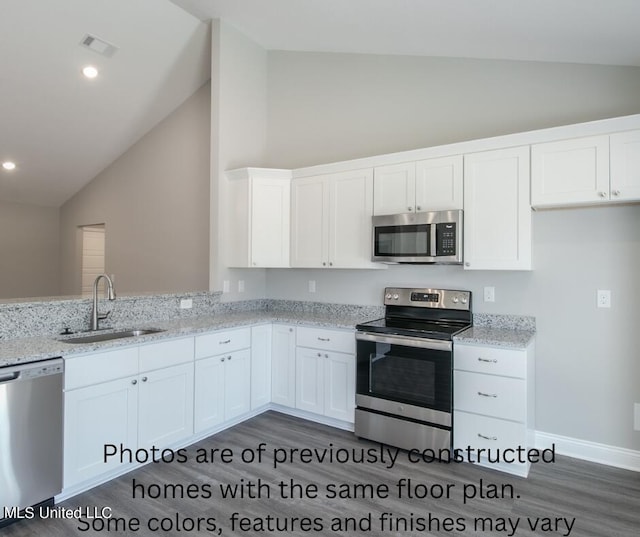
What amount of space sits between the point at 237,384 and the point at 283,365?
0.45 m

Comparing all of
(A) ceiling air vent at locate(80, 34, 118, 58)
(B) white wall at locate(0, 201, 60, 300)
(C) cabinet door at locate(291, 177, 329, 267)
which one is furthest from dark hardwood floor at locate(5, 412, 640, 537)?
(B) white wall at locate(0, 201, 60, 300)

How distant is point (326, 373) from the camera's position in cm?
343

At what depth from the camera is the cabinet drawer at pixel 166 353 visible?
2697mm

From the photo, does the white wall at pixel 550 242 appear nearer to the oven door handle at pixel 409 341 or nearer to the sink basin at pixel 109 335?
the oven door handle at pixel 409 341

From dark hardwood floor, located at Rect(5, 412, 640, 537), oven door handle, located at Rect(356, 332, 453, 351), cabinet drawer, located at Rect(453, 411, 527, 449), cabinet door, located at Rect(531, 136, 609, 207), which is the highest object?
cabinet door, located at Rect(531, 136, 609, 207)

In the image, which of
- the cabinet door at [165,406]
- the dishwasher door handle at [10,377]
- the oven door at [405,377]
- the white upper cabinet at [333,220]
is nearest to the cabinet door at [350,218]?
the white upper cabinet at [333,220]

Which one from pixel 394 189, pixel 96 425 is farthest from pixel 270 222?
pixel 96 425

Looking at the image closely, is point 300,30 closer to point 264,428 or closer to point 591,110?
point 591,110

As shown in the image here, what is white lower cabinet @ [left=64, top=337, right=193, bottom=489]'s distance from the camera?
91.5 inches

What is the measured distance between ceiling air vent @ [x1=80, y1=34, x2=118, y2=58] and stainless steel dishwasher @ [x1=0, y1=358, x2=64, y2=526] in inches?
118

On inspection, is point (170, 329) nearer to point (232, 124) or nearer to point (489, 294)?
point (232, 124)

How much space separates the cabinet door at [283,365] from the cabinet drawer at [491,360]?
55.4 inches

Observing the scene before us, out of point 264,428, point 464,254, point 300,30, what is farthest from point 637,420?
point 300,30

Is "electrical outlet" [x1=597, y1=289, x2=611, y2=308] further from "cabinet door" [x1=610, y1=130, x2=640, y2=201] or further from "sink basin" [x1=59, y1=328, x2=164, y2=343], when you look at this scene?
"sink basin" [x1=59, y1=328, x2=164, y2=343]
